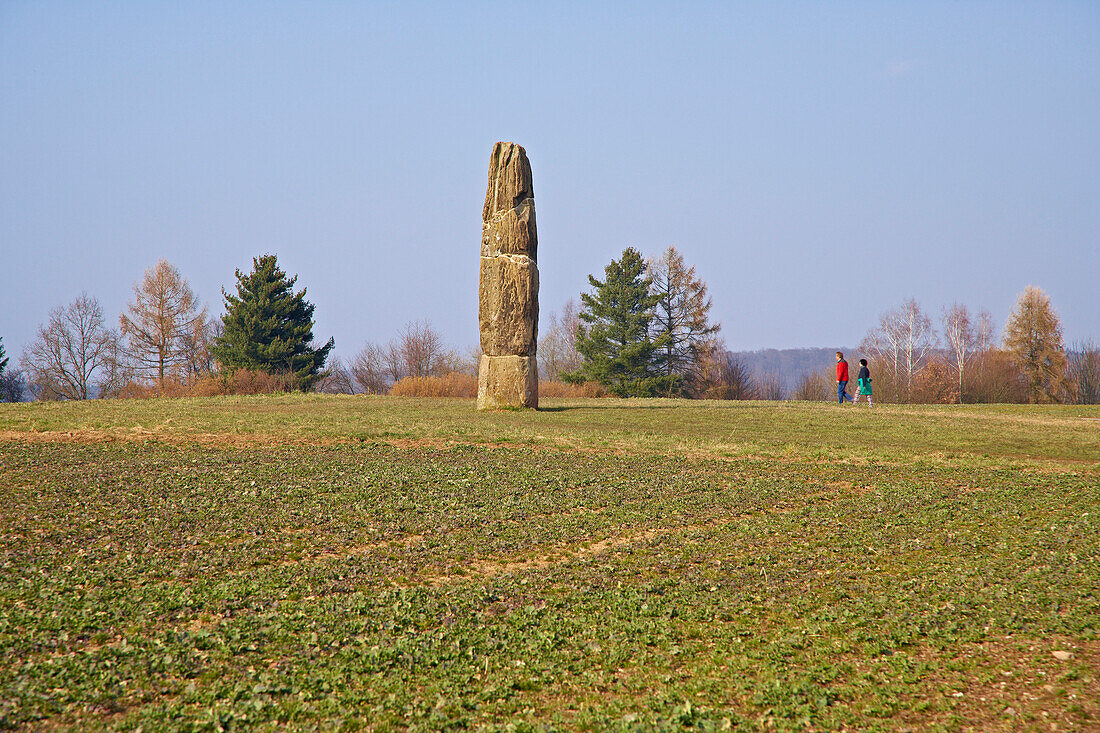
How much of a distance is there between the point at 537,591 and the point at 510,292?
13.1m

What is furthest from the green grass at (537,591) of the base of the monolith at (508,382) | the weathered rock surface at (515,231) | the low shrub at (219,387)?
the low shrub at (219,387)

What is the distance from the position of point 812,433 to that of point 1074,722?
11.6 metres

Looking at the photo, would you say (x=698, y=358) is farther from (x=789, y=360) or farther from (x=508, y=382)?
(x=789, y=360)

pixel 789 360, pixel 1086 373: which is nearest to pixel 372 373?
pixel 1086 373

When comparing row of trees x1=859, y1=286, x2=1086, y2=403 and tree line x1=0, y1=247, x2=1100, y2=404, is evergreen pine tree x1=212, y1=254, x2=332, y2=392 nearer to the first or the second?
tree line x1=0, y1=247, x2=1100, y2=404

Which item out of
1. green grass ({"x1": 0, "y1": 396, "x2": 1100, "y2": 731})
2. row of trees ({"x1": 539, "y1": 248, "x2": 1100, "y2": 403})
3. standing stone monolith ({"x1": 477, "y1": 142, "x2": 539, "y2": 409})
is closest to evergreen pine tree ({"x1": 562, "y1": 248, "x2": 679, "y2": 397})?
row of trees ({"x1": 539, "y1": 248, "x2": 1100, "y2": 403})

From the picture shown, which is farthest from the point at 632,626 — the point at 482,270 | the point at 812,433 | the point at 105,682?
the point at 482,270

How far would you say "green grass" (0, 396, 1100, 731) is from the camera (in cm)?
365

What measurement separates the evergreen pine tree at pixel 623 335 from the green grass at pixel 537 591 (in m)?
31.3

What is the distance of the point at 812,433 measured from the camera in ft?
48.2

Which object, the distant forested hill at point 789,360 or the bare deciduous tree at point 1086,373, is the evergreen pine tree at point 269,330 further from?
the distant forested hill at point 789,360

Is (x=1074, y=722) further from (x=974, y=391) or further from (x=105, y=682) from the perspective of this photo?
(x=974, y=391)

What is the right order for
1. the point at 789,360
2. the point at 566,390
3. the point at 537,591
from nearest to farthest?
1. the point at 537,591
2. the point at 566,390
3. the point at 789,360

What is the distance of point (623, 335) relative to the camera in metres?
43.4
